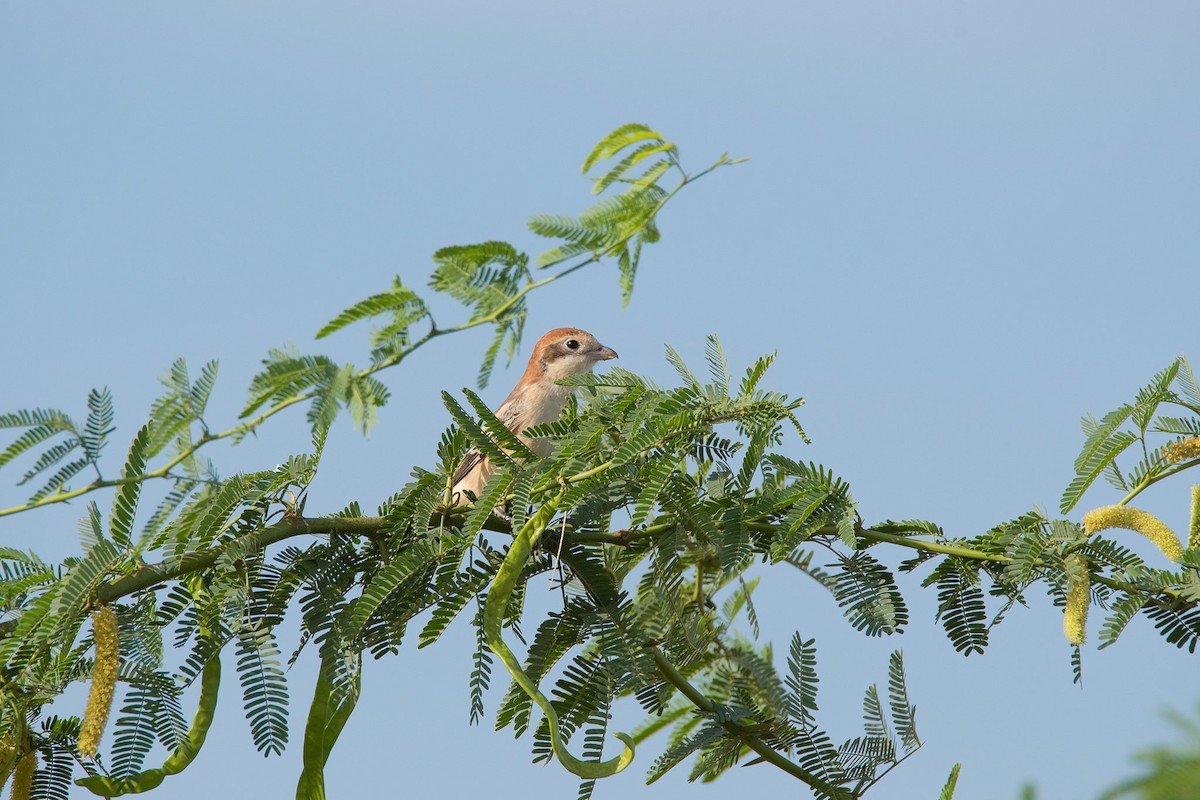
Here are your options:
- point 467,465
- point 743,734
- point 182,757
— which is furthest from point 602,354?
point 182,757

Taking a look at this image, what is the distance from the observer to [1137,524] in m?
3.90

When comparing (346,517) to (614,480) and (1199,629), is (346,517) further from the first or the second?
(1199,629)

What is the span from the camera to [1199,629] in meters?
3.78

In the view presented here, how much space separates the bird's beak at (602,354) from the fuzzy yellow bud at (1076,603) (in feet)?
24.3

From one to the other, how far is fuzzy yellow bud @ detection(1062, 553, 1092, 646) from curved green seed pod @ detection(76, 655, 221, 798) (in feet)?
8.93

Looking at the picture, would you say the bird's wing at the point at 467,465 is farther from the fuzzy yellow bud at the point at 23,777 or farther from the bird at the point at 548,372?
the bird at the point at 548,372

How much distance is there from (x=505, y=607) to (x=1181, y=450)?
236cm

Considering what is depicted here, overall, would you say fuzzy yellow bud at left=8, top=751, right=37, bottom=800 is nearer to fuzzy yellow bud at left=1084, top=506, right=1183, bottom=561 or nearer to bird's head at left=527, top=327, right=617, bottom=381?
fuzzy yellow bud at left=1084, top=506, right=1183, bottom=561

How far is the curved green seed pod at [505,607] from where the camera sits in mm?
3674

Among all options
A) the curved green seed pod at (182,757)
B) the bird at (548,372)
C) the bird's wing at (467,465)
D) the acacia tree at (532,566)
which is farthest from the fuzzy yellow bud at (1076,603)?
the bird at (548,372)

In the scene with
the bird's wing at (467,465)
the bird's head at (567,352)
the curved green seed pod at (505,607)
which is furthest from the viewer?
the bird's head at (567,352)

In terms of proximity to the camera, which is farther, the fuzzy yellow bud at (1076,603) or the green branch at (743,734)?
the green branch at (743,734)

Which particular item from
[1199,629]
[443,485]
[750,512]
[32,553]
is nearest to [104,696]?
[32,553]

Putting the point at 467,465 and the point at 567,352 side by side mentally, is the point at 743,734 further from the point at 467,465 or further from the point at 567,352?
the point at 567,352
